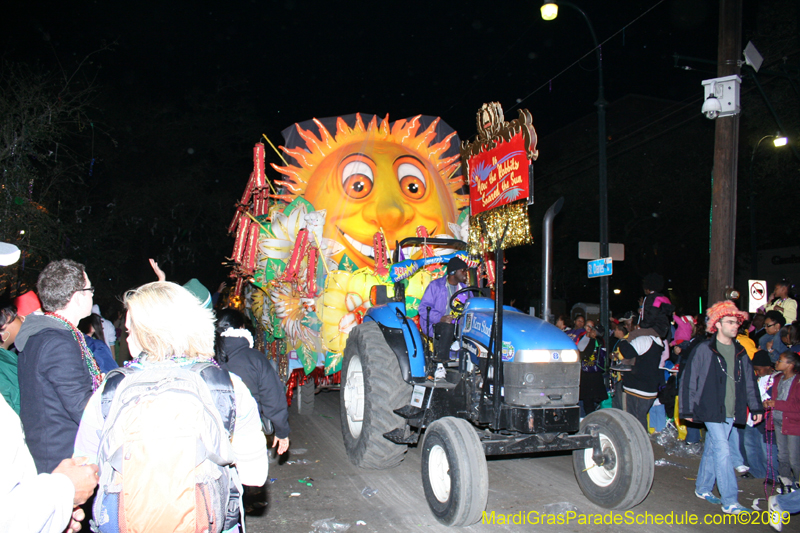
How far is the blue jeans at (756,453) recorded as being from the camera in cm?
525

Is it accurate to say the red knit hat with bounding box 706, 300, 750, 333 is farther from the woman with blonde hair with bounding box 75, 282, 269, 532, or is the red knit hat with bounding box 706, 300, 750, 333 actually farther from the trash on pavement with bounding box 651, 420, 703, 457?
the woman with blonde hair with bounding box 75, 282, 269, 532

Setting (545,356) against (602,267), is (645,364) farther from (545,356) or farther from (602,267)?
(545,356)

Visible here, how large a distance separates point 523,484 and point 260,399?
256cm

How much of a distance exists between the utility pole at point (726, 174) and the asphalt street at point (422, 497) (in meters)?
2.30

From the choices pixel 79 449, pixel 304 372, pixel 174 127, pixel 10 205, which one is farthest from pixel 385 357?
pixel 174 127

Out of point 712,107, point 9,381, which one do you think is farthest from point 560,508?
point 712,107

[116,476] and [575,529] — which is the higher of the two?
[116,476]

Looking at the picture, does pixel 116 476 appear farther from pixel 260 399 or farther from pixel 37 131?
pixel 37 131

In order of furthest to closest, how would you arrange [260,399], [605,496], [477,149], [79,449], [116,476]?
1. [477,149]
2. [605,496]
3. [260,399]
4. [79,449]
5. [116,476]

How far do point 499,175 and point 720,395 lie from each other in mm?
2696

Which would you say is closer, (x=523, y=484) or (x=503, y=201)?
(x=523, y=484)

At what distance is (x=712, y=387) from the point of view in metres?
4.35

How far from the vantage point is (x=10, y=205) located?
681cm

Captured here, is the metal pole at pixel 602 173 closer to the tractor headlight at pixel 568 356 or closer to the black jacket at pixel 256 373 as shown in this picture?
the tractor headlight at pixel 568 356
